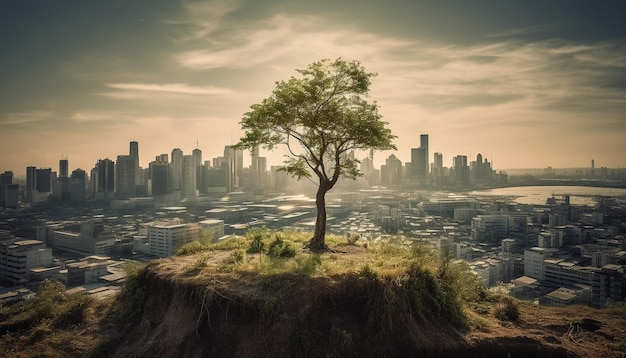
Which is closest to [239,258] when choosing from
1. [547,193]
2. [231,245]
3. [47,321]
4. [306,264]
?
[306,264]

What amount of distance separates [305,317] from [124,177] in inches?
6121

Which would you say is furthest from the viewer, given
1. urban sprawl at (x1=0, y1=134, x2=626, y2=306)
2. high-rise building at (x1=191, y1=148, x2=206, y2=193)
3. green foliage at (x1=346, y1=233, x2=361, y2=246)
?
high-rise building at (x1=191, y1=148, x2=206, y2=193)

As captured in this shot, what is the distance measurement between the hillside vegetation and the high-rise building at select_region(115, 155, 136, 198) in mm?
147339

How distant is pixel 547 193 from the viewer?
14575 centimetres

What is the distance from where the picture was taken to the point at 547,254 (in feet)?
173

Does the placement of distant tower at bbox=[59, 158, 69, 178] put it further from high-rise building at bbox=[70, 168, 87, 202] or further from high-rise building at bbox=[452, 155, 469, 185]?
high-rise building at bbox=[452, 155, 469, 185]

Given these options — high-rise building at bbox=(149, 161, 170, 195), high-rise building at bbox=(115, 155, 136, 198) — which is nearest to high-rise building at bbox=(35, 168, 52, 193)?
high-rise building at bbox=(115, 155, 136, 198)

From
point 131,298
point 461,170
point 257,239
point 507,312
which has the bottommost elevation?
point 507,312

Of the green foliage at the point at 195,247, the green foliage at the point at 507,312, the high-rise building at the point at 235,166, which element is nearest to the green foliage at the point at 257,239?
the green foliage at the point at 195,247

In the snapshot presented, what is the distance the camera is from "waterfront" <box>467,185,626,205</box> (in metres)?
124

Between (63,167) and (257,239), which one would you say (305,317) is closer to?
(257,239)

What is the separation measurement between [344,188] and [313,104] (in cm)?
17146

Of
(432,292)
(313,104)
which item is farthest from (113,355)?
(313,104)

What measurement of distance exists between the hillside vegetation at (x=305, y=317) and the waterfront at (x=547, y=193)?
13083 centimetres
